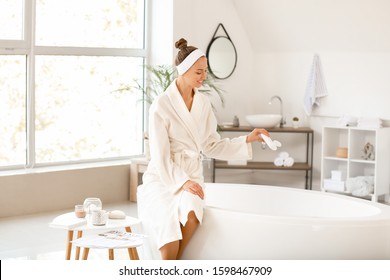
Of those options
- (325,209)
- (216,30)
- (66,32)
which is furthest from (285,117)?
(325,209)

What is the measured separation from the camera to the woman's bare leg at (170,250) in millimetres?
4004

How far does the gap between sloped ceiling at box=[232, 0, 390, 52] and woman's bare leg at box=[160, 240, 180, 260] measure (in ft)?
11.7

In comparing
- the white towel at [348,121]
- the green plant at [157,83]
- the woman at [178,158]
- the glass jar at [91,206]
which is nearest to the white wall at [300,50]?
the white towel at [348,121]

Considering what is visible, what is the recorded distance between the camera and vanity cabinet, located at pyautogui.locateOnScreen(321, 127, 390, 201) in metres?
6.84

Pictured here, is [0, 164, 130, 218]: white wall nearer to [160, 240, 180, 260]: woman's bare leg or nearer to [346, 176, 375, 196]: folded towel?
[346, 176, 375, 196]: folded towel

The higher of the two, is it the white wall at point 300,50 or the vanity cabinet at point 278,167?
the white wall at point 300,50

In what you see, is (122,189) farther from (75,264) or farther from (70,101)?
(75,264)

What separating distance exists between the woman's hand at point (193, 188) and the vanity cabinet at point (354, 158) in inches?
124

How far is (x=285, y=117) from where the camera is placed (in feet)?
25.6

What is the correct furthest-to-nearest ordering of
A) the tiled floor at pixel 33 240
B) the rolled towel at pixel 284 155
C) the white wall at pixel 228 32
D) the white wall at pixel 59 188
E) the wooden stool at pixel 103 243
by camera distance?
Result: 1. the rolled towel at pixel 284 155
2. the white wall at pixel 228 32
3. the white wall at pixel 59 188
4. the tiled floor at pixel 33 240
5. the wooden stool at pixel 103 243

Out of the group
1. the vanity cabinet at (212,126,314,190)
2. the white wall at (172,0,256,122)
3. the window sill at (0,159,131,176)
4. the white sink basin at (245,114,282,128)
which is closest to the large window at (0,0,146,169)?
the window sill at (0,159,131,176)

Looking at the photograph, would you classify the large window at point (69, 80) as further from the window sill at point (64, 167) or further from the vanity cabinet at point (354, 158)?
the vanity cabinet at point (354, 158)

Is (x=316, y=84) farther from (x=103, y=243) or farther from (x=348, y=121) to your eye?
(x=103, y=243)

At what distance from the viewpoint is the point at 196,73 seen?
4199mm
